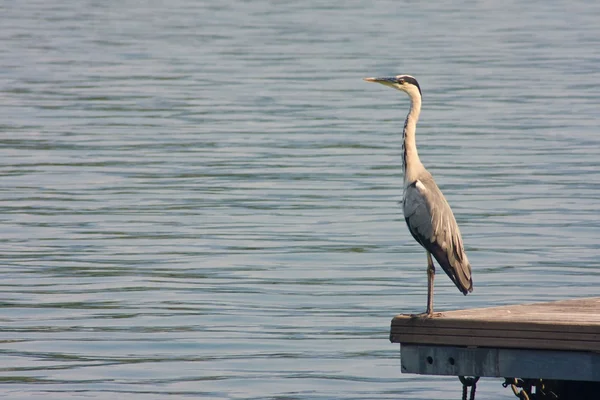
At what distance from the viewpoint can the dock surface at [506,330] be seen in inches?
289

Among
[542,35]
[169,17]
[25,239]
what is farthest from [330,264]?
[169,17]

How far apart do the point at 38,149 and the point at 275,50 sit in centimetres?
1608

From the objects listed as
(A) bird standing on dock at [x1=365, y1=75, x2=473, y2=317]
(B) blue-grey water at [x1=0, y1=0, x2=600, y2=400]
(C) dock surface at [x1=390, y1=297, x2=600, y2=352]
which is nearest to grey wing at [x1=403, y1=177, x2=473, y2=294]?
(A) bird standing on dock at [x1=365, y1=75, x2=473, y2=317]

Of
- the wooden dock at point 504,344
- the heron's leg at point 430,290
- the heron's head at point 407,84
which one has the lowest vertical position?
the wooden dock at point 504,344

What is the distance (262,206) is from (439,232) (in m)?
9.61

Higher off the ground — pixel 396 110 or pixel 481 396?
pixel 481 396

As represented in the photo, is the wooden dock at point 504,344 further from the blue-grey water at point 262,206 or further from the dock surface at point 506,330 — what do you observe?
the blue-grey water at point 262,206

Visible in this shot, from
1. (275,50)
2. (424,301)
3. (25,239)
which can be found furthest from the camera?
(275,50)

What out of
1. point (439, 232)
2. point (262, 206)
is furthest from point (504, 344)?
point (262, 206)

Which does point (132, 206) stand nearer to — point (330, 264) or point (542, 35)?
→ point (330, 264)

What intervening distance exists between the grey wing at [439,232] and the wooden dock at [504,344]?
500 mm

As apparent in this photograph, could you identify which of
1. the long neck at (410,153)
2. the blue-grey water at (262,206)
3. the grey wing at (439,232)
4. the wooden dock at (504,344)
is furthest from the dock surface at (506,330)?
the blue-grey water at (262,206)

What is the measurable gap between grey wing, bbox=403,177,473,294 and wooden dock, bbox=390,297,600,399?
1.64 feet

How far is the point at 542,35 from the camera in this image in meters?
41.5
